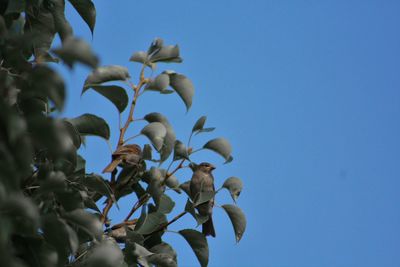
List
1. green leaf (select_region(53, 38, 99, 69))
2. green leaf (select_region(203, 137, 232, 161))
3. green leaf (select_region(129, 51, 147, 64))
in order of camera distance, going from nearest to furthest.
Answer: green leaf (select_region(53, 38, 99, 69)) → green leaf (select_region(129, 51, 147, 64)) → green leaf (select_region(203, 137, 232, 161))

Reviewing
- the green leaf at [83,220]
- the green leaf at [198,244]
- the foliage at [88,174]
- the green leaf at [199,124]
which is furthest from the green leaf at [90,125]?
the green leaf at [83,220]

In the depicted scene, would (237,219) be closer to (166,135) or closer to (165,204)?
(165,204)

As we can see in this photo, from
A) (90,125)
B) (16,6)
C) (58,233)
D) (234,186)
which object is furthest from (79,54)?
(234,186)

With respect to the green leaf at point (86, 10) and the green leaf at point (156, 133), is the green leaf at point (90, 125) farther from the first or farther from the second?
the green leaf at point (86, 10)

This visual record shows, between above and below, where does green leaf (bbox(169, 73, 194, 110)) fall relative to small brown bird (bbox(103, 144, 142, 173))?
above

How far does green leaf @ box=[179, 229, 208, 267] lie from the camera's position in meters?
2.78

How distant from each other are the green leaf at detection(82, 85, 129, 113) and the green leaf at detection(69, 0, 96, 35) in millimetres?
311

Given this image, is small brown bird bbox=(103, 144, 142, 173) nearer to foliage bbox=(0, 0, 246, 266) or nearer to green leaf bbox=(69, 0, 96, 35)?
foliage bbox=(0, 0, 246, 266)

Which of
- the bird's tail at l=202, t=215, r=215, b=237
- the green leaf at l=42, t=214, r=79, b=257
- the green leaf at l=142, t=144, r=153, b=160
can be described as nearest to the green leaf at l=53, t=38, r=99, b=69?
the green leaf at l=42, t=214, r=79, b=257

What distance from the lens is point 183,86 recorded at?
2.68m

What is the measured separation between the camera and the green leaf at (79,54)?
1.40 meters

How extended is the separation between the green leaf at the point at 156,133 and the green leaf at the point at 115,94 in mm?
150

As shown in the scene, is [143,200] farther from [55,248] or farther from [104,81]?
[55,248]

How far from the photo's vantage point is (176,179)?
292 cm
